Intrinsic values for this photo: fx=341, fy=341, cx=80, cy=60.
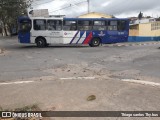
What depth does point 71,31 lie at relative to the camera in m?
29.5

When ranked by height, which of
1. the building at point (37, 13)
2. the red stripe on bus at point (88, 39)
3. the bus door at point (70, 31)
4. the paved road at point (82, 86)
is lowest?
the paved road at point (82, 86)

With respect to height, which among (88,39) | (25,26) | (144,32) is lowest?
(144,32)

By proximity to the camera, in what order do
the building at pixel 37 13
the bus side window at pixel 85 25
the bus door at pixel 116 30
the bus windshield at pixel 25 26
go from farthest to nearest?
1. the building at pixel 37 13
2. the bus door at pixel 116 30
3. the bus side window at pixel 85 25
4. the bus windshield at pixel 25 26

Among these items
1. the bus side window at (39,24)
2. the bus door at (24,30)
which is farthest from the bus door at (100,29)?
the bus door at (24,30)

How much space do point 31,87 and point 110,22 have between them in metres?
20.8

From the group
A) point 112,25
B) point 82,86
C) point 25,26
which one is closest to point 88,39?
point 112,25

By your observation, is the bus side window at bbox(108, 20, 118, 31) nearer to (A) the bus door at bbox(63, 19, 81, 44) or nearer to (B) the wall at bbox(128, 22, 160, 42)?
(A) the bus door at bbox(63, 19, 81, 44)

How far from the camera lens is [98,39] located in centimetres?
3058

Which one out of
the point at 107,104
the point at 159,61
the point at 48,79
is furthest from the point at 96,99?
the point at 159,61

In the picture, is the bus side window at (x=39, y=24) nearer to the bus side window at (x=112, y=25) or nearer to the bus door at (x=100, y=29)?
the bus door at (x=100, y=29)

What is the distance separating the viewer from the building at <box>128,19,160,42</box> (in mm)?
51088

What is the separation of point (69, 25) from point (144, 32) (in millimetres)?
27626

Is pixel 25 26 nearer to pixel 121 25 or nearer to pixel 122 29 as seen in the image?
pixel 121 25

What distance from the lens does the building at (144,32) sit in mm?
51088
